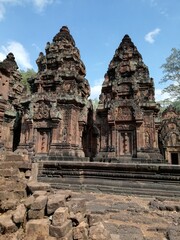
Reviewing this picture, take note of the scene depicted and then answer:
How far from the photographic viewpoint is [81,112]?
39.9 ft

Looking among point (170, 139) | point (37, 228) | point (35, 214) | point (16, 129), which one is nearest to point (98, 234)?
point (37, 228)

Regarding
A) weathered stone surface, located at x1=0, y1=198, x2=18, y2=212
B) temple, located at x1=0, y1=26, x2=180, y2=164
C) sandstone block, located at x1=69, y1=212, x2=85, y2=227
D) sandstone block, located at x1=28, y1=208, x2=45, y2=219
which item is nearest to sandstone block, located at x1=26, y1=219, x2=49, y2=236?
sandstone block, located at x1=28, y1=208, x2=45, y2=219

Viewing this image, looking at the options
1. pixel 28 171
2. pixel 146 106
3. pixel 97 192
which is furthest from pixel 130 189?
pixel 146 106

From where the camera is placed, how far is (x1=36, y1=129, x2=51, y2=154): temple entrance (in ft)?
37.2

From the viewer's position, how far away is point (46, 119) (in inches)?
456

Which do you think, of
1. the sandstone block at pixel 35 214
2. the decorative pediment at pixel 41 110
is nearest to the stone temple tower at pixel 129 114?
the decorative pediment at pixel 41 110

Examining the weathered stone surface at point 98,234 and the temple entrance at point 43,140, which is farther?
the temple entrance at point 43,140

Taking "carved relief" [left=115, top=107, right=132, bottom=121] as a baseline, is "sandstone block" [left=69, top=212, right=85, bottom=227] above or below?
below

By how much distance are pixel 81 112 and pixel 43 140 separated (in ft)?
9.56

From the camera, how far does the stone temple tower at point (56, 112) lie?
11.2m

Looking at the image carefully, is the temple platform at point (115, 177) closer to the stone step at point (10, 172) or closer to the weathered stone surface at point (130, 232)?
the stone step at point (10, 172)

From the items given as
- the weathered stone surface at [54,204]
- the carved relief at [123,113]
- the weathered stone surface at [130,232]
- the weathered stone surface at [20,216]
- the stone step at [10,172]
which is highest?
the carved relief at [123,113]

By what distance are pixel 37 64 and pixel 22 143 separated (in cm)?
608

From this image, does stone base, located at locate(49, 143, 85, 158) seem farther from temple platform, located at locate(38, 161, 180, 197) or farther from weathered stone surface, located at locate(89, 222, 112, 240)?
weathered stone surface, located at locate(89, 222, 112, 240)
